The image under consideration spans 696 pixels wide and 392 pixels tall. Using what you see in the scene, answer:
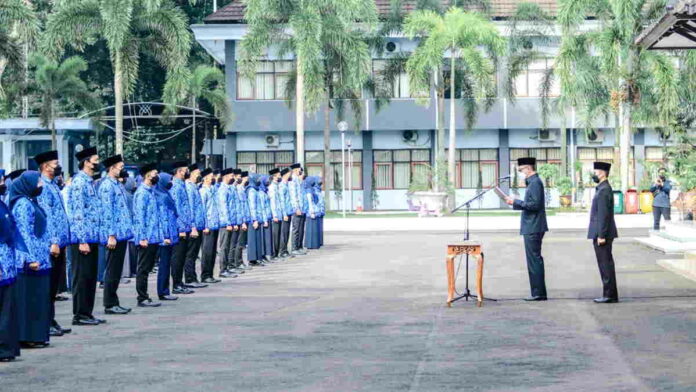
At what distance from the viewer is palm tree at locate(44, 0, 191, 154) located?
47.5 m

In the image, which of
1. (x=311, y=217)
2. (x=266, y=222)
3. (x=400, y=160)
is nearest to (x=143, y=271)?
(x=266, y=222)

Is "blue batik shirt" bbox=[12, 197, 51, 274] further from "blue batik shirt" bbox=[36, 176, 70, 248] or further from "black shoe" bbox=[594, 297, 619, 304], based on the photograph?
"black shoe" bbox=[594, 297, 619, 304]

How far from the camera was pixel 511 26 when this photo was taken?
214 feet

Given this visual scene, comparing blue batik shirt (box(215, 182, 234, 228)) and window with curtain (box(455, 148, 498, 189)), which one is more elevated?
window with curtain (box(455, 148, 498, 189))

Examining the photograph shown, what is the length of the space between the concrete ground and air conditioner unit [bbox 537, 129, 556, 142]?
45.0 meters

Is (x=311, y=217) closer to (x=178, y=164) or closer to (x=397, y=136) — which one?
(x=178, y=164)

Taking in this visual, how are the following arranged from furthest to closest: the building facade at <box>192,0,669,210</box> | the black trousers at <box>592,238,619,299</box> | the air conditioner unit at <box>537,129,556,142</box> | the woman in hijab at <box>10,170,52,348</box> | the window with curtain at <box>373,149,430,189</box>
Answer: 1. the window with curtain at <box>373,149,430,189</box>
2. the air conditioner unit at <box>537,129,556,142</box>
3. the building facade at <box>192,0,669,210</box>
4. the black trousers at <box>592,238,619,299</box>
5. the woman in hijab at <box>10,170,52,348</box>

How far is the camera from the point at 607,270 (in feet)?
61.8

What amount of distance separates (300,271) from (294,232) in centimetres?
683

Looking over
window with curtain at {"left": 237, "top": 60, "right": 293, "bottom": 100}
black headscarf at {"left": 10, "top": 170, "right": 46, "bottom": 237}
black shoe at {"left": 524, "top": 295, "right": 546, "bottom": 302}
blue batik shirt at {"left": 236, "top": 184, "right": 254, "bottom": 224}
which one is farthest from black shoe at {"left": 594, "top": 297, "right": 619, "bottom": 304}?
window with curtain at {"left": 237, "top": 60, "right": 293, "bottom": 100}

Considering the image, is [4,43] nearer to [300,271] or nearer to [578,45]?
[300,271]

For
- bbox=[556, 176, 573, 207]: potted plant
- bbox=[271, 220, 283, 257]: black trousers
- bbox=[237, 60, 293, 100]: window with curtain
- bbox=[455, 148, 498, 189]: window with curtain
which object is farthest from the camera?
bbox=[455, 148, 498, 189]: window with curtain

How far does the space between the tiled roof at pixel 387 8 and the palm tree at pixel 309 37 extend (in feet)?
27.6

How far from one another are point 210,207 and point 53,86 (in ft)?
125
